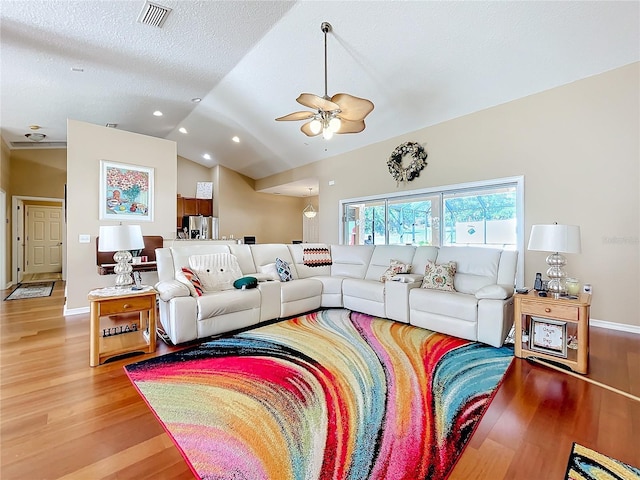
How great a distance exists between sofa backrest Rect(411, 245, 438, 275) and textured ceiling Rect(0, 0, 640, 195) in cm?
225

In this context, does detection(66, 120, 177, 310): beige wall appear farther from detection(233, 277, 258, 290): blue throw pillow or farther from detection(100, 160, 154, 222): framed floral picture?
detection(233, 277, 258, 290): blue throw pillow

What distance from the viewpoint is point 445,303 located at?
125 inches

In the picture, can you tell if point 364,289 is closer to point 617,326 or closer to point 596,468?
point 596,468

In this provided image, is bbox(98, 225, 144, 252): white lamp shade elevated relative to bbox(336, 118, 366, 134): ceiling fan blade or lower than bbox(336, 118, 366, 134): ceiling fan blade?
lower

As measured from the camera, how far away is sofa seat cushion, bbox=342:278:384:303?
3.83 meters

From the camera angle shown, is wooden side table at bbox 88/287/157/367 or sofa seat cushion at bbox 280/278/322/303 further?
sofa seat cushion at bbox 280/278/322/303

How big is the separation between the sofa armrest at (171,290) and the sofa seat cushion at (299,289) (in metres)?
1.19

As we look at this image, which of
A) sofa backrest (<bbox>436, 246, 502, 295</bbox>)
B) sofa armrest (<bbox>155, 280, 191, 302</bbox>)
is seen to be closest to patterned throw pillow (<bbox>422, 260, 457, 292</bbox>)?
sofa backrest (<bbox>436, 246, 502, 295</bbox>)

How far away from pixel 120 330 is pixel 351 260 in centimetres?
323

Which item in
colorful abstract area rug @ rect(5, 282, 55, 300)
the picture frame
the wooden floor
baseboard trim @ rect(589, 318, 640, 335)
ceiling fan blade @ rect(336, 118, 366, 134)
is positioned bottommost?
the wooden floor

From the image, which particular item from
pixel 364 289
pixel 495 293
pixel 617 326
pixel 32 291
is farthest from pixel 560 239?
pixel 32 291

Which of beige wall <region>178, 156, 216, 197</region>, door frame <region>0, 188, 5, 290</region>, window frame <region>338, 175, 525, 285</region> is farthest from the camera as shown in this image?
beige wall <region>178, 156, 216, 197</region>

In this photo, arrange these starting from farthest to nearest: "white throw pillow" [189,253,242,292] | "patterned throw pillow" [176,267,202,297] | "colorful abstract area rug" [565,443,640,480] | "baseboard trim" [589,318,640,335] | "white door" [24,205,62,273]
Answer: "white door" [24,205,62,273], "white throw pillow" [189,253,242,292], "baseboard trim" [589,318,640,335], "patterned throw pillow" [176,267,202,297], "colorful abstract area rug" [565,443,640,480]

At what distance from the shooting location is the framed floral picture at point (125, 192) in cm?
460
